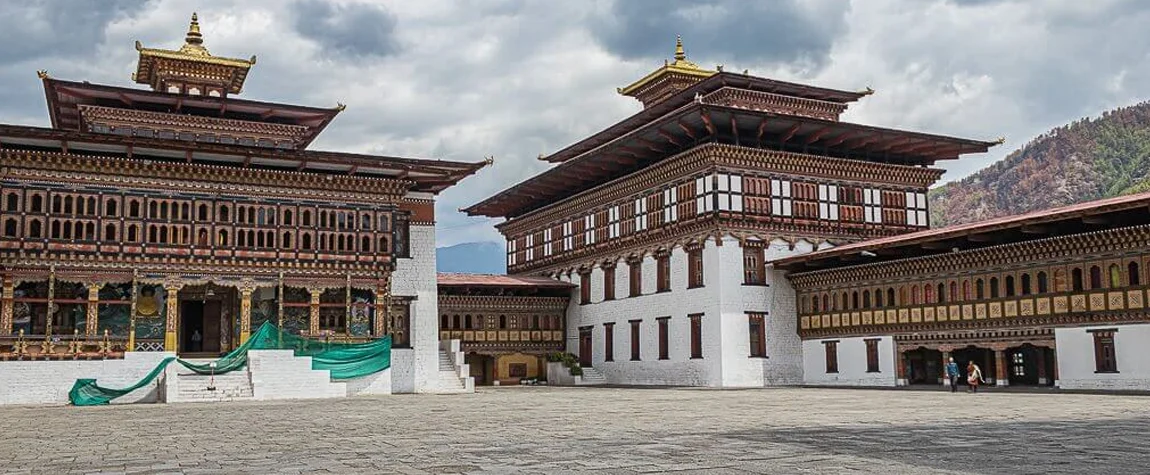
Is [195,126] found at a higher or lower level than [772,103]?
lower

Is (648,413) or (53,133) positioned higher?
(53,133)

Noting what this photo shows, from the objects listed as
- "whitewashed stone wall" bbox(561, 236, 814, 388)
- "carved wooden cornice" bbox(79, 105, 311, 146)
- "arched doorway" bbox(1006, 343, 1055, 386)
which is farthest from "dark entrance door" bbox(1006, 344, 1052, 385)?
"carved wooden cornice" bbox(79, 105, 311, 146)

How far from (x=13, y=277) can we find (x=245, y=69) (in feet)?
45.5

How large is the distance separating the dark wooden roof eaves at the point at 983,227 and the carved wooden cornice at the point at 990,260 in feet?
1.85

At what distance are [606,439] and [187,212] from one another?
972 inches

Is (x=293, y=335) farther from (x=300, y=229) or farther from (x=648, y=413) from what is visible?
(x=648, y=413)

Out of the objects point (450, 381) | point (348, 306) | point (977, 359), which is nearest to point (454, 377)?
point (450, 381)

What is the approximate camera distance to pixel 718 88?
44906 mm

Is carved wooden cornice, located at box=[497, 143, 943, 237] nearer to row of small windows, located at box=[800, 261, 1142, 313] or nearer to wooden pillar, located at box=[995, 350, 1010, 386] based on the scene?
row of small windows, located at box=[800, 261, 1142, 313]

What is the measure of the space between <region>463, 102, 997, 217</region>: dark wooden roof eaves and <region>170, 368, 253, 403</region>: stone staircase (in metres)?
17.6

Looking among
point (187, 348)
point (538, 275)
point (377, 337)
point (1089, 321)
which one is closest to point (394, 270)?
point (377, 337)

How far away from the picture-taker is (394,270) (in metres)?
38.8

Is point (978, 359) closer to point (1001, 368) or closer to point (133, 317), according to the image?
point (1001, 368)

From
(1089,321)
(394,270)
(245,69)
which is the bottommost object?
(1089,321)
